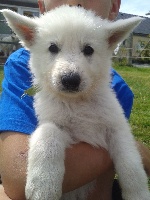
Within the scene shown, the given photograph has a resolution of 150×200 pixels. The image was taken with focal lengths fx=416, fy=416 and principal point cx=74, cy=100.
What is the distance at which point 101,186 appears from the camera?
111 inches

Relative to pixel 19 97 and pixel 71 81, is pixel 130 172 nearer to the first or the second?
pixel 71 81

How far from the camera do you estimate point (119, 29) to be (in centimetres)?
282

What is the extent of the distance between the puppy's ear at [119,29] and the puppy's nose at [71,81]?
22.2 inches

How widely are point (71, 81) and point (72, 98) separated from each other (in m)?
0.26

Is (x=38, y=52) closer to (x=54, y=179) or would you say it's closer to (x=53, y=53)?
(x=53, y=53)

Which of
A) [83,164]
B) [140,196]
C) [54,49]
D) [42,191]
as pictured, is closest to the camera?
[42,191]

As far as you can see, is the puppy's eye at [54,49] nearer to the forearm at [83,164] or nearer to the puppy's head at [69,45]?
the puppy's head at [69,45]

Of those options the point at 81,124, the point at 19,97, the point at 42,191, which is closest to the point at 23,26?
the point at 19,97

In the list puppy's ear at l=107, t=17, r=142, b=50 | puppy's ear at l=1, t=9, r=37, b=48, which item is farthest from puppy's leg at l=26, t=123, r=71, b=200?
puppy's ear at l=107, t=17, r=142, b=50

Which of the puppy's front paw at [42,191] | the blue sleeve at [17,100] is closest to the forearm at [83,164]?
the puppy's front paw at [42,191]

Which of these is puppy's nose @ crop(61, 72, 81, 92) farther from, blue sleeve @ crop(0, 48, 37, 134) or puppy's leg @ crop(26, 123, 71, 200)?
blue sleeve @ crop(0, 48, 37, 134)

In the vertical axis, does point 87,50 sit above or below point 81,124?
above

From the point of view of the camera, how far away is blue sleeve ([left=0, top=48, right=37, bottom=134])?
264cm

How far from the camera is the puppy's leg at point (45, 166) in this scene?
7.23 feet
